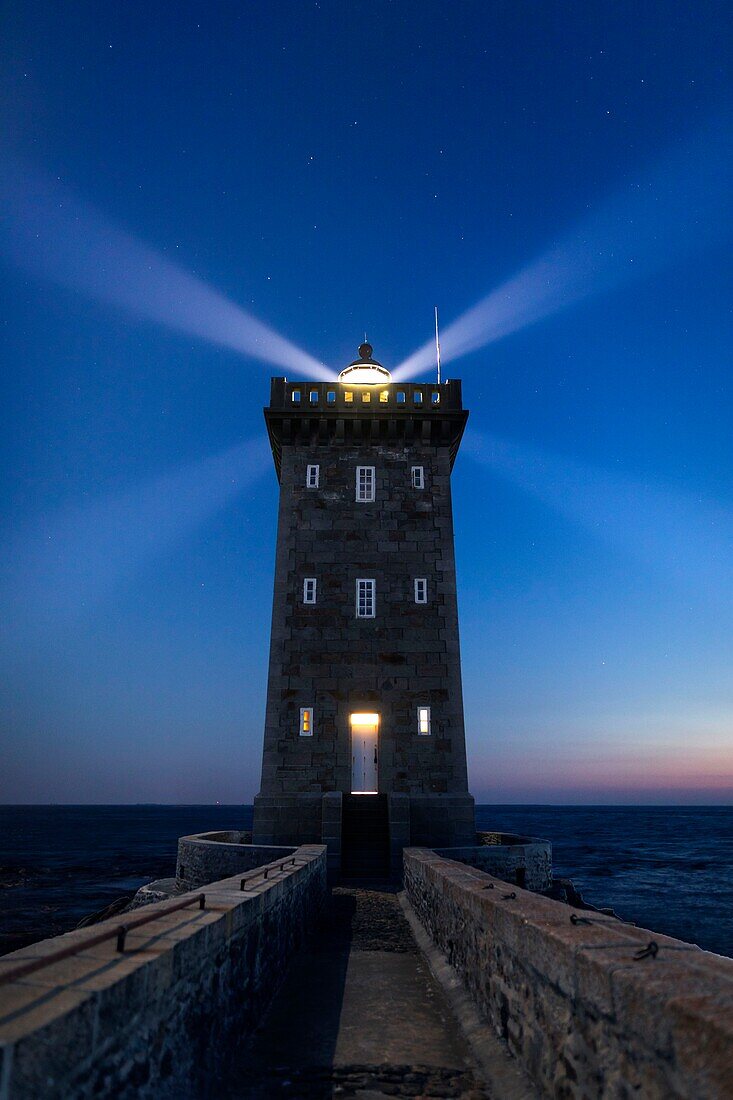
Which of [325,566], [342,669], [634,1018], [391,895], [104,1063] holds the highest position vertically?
[325,566]

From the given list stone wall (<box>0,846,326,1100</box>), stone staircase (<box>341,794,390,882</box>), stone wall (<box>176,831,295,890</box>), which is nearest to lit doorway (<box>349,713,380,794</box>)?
stone staircase (<box>341,794,390,882</box>)

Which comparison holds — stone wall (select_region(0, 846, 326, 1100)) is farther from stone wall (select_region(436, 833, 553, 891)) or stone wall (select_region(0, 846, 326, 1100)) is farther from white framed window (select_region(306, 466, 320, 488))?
white framed window (select_region(306, 466, 320, 488))

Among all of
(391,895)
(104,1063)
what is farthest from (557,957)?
(391,895)

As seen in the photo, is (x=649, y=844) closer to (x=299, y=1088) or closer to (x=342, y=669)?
(x=342, y=669)

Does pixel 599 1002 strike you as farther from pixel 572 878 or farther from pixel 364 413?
pixel 572 878

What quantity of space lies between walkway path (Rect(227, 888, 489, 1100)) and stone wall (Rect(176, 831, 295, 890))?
21.2ft

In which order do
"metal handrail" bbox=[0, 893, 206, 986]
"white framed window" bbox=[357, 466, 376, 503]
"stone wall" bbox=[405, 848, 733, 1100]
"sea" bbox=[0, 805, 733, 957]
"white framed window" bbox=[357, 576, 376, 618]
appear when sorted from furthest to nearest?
A: "sea" bbox=[0, 805, 733, 957]
"white framed window" bbox=[357, 466, 376, 503]
"white framed window" bbox=[357, 576, 376, 618]
"metal handrail" bbox=[0, 893, 206, 986]
"stone wall" bbox=[405, 848, 733, 1100]

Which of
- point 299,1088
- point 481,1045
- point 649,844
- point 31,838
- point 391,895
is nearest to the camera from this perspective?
point 299,1088

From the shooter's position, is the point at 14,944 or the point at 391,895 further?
the point at 14,944

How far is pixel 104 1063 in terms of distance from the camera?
357cm

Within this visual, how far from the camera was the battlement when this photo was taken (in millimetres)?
24078

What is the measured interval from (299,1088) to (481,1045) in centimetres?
169

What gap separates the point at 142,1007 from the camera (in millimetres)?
4062

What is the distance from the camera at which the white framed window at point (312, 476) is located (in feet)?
78.3
